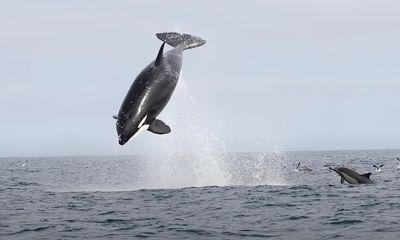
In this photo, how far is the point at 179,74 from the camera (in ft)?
38.5

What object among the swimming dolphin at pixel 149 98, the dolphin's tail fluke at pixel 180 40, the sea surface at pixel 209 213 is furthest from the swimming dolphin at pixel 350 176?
the swimming dolphin at pixel 149 98

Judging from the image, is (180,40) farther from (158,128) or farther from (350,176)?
(350,176)

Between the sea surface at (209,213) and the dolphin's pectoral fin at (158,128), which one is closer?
the dolphin's pectoral fin at (158,128)

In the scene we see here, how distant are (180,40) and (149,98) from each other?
3244mm

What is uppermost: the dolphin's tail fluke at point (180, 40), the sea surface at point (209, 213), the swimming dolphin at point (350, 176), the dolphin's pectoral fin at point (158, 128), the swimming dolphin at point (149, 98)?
the dolphin's tail fluke at point (180, 40)

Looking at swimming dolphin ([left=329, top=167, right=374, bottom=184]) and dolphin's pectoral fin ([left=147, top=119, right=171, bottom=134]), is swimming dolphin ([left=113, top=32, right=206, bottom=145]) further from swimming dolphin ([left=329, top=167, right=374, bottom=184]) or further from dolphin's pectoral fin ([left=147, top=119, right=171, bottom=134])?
swimming dolphin ([left=329, top=167, right=374, bottom=184])

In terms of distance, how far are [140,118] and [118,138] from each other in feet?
1.80

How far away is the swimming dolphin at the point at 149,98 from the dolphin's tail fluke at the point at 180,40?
47.1 inches

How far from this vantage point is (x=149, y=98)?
1062cm

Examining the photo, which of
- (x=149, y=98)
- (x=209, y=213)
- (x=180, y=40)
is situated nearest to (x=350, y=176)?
(x=209, y=213)

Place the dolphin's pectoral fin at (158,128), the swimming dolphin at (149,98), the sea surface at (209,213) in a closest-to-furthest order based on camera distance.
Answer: the swimming dolphin at (149,98) → the dolphin's pectoral fin at (158,128) → the sea surface at (209,213)

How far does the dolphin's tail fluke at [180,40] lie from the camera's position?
1316cm

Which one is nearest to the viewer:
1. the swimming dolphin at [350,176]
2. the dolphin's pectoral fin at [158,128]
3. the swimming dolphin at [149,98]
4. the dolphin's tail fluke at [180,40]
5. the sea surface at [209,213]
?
the swimming dolphin at [149,98]

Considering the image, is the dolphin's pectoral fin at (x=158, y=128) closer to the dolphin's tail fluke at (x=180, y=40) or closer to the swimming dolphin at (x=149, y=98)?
the swimming dolphin at (x=149, y=98)
